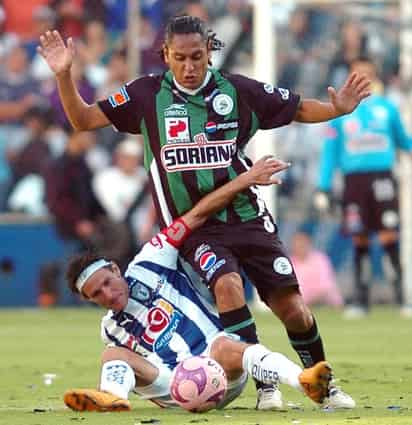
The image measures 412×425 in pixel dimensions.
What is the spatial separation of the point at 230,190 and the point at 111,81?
1335 centimetres

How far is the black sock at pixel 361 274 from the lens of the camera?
17672 millimetres

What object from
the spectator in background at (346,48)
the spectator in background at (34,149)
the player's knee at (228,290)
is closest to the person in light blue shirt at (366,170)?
the spectator in background at (346,48)

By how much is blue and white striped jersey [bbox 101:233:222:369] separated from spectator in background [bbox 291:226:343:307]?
39.1 feet

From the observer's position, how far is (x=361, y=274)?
1762cm

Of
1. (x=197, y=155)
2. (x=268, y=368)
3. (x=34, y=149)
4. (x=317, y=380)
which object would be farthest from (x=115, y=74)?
(x=317, y=380)

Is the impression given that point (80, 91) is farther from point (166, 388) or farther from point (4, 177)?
Result: point (166, 388)

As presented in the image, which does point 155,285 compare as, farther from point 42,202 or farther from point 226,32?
point 226,32

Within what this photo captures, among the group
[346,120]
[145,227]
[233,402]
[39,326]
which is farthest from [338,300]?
[233,402]

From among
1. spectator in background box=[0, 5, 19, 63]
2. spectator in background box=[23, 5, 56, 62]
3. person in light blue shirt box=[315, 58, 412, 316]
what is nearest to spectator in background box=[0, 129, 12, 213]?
spectator in background box=[0, 5, 19, 63]

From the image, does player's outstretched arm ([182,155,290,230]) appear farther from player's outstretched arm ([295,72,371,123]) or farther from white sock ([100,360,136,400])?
white sock ([100,360,136,400])

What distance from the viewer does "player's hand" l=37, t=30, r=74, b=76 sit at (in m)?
8.17

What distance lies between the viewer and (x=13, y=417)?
7449 mm

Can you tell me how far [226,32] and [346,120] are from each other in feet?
15.2

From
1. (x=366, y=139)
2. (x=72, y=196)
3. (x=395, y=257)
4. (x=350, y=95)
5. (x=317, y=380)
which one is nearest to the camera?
Answer: (x=317, y=380)
